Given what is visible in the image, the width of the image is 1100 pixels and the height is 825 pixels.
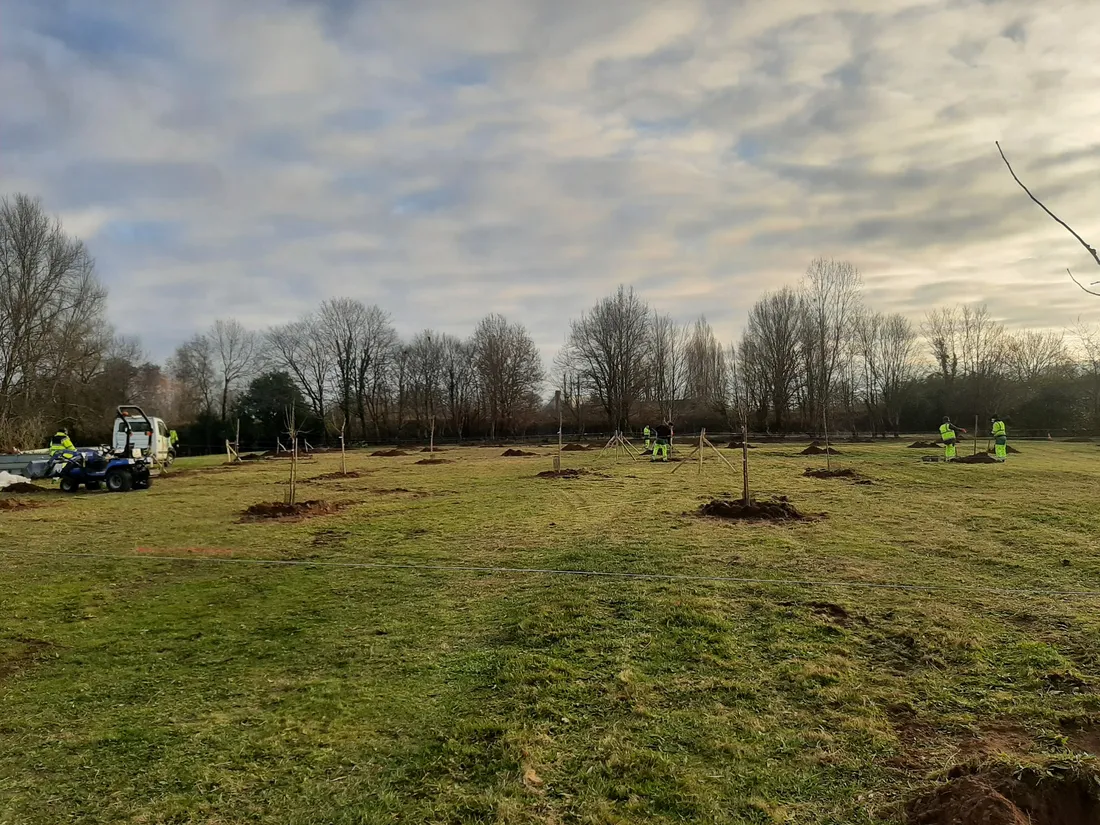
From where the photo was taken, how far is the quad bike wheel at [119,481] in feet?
61.3

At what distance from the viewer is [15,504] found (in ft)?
50.7

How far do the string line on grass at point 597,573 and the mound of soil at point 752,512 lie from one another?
13.6 ft

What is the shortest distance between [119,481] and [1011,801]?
73.7ft

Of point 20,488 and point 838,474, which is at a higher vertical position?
point 20,488

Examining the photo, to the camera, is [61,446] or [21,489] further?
[61,446]

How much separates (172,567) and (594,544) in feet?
20.4

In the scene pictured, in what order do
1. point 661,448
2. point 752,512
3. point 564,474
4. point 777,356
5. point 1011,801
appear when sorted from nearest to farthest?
point 1011,801
point 752,512
point 564,474
point 661,448
point 777,356

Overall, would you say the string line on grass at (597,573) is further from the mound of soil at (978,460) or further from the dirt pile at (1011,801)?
the mound of soil at (978,460)

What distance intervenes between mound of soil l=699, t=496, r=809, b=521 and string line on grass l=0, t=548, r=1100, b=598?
4134 mm

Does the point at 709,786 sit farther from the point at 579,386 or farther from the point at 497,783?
the point at 579,386

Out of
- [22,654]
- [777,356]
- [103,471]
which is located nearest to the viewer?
[22,654]

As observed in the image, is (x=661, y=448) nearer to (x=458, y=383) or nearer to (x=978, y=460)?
(x=978, y=460)

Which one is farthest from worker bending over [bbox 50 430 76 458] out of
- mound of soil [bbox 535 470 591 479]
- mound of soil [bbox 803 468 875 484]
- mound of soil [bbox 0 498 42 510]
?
mound of soil [bbox 803 468 875 484]

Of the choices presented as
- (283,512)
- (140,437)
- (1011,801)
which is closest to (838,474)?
(283,512)
